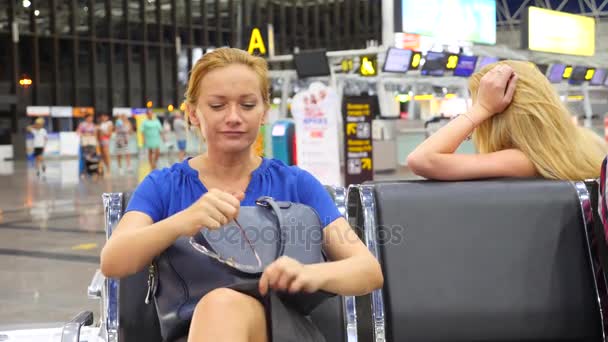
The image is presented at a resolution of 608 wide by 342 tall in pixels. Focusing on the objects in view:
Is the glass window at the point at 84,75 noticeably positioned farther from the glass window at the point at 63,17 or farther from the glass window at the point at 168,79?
the glass window at the point at 168,79

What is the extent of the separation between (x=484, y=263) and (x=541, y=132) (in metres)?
→ 0.45

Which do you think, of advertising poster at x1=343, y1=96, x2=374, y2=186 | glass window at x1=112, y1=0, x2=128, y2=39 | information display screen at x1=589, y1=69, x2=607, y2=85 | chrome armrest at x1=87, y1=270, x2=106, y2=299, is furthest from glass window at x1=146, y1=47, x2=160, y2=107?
chrome armrest at x1=87, y1=270, x2=106, y2=299

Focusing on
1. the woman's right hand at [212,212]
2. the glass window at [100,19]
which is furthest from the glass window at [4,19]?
the woman's right hand at [212,212]

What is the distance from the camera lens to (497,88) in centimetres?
245

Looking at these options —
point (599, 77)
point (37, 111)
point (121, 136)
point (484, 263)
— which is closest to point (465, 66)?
point (599, 77)

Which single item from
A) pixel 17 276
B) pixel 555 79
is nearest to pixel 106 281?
pixel 17 276

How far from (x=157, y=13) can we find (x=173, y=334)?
38749 mm

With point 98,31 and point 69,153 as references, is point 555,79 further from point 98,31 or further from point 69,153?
point 98,31

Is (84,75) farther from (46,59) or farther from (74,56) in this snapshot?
(46,59)

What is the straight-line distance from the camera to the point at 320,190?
6.91 ft

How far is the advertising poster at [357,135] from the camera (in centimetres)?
1084

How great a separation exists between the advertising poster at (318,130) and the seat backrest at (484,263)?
7781mm

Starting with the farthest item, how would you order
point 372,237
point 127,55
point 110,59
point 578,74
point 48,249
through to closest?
point 127,55 → point 110,59 → point 578,74 → point 48,249 → point 372,237

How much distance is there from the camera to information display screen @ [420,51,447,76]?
67.0 feet
